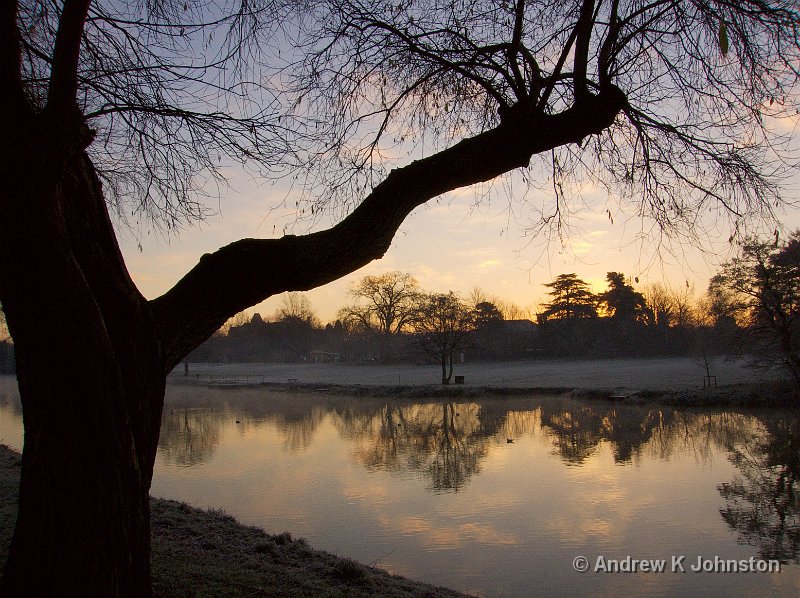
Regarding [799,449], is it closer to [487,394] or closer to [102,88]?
[102,88]

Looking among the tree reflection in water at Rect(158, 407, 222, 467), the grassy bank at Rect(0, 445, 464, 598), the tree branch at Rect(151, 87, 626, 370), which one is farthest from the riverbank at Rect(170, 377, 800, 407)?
the tree branch at Rect(151, 87, 626, 370)

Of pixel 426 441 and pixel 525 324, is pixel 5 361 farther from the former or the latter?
pixel 426 441

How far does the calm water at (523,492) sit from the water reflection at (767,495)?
1.9 inches

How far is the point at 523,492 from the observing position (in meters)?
12.2

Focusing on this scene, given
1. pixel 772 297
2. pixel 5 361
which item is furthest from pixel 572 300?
pixel 5 361

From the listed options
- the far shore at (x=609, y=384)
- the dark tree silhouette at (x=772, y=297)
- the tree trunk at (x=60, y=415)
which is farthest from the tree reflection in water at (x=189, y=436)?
the dark tree silhouette at (x=772, y=297)

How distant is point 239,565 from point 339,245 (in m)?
3.63

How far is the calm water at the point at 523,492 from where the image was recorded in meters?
8.16

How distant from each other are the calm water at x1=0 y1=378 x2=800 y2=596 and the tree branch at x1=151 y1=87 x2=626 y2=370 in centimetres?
495

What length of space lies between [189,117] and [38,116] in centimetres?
150

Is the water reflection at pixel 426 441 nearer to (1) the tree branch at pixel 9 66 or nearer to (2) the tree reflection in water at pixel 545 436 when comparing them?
(2) the tree reflection in water at pixel 545 436

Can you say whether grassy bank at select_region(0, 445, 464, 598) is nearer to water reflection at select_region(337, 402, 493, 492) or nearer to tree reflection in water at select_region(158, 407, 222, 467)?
water reflection at select_region(337, 402, 493, 492)

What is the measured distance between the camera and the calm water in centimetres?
816

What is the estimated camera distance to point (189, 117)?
4691 mm
